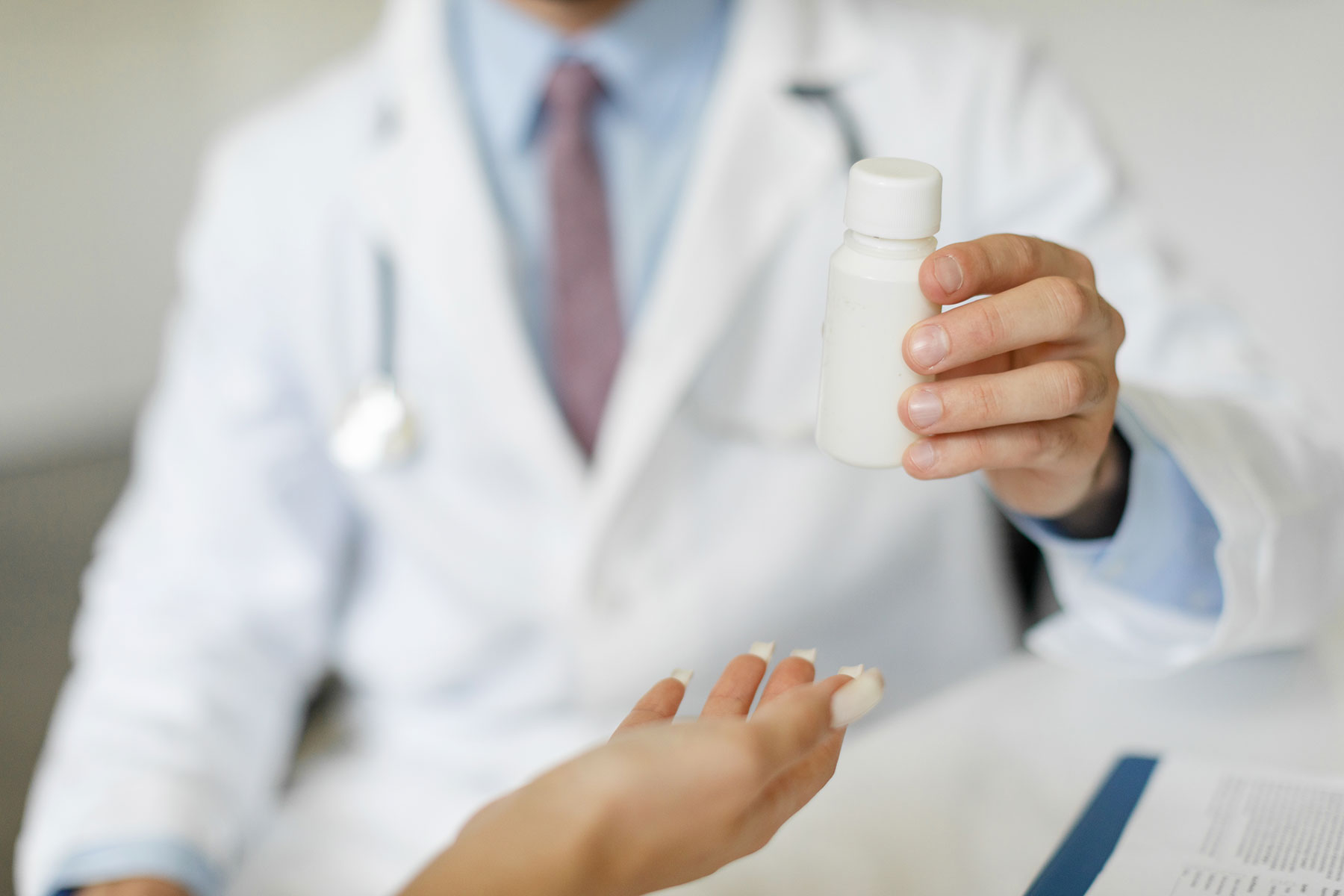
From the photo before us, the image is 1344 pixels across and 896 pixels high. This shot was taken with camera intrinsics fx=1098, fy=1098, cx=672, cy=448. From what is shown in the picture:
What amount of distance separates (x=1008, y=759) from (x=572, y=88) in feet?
1.52

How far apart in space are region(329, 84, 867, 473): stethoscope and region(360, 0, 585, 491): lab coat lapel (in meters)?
0.01

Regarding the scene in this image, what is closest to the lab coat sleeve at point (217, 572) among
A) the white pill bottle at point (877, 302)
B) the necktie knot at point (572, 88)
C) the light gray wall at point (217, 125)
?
the necktie knot at point (572, 88)

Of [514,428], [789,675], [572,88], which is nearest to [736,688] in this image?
[789,675]

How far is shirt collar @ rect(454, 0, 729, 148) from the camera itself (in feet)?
2.27

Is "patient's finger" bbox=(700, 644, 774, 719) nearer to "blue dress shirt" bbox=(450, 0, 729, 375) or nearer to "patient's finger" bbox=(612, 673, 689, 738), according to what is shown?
"patient's finger" bbox=(612, 673, 689, 738)

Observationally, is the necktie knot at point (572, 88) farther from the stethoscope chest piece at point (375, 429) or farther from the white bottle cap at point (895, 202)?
the white bottle cap at point (895, 202)

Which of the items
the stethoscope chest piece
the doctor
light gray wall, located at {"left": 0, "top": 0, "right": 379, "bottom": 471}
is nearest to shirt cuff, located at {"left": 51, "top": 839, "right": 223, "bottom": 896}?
the doctor

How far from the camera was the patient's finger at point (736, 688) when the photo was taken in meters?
0.34

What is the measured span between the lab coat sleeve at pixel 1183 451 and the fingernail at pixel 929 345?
118 mm

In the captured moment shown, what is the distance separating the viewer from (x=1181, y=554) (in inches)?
18.7

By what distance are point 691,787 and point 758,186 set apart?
0.45 metres

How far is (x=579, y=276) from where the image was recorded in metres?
0.68

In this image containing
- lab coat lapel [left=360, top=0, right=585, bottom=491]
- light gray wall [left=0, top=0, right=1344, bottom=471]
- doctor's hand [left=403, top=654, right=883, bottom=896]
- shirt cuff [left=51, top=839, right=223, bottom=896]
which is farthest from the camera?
light gray wall [left=0, top=0, right=1344, bottom=471]

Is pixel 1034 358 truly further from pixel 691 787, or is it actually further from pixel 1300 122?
pixel 1300 122
